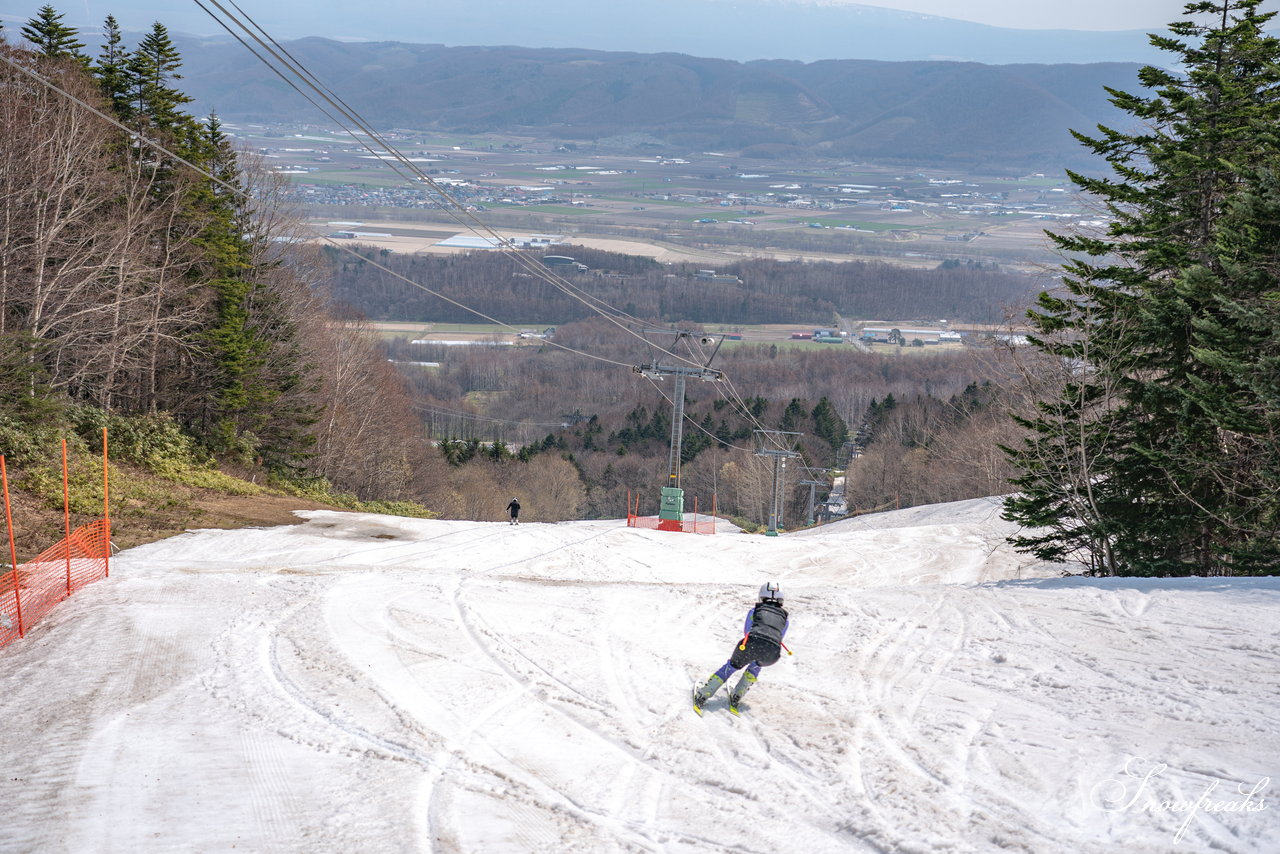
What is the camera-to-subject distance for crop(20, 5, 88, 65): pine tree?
27.6 metres

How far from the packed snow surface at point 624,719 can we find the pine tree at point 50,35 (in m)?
20.2

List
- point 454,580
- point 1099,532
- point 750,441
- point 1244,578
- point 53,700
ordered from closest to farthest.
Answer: point 53,700 < point 1244,578 < point 454,580 < point 1099,532 < point 750,441

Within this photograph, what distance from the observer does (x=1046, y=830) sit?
737cm

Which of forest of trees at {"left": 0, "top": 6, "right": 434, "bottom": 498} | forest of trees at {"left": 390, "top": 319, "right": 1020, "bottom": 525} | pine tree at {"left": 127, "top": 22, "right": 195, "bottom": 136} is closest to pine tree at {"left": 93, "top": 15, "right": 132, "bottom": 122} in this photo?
forest of trees at {"left": 0, "top": 6, "right": 434, "bottom": 498}

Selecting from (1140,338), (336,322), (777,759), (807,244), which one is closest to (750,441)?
(336,322)

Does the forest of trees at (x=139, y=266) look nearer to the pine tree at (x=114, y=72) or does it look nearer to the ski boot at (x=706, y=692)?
the pine tree at (x=114, y=72)

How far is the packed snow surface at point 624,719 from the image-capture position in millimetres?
7438

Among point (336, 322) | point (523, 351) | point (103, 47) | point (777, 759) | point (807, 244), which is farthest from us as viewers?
point (807, 244)

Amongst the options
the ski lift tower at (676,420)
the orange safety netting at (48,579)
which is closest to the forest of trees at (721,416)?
the ski lift tower at (676,420)

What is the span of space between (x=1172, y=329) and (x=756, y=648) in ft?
43.2

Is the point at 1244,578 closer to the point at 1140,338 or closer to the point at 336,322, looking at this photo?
the point at 1140,338

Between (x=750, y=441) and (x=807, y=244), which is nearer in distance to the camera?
(x=750, y=441)

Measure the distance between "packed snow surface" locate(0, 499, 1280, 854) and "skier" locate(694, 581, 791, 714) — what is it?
275 millimetres

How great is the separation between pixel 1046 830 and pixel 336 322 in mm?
51667
